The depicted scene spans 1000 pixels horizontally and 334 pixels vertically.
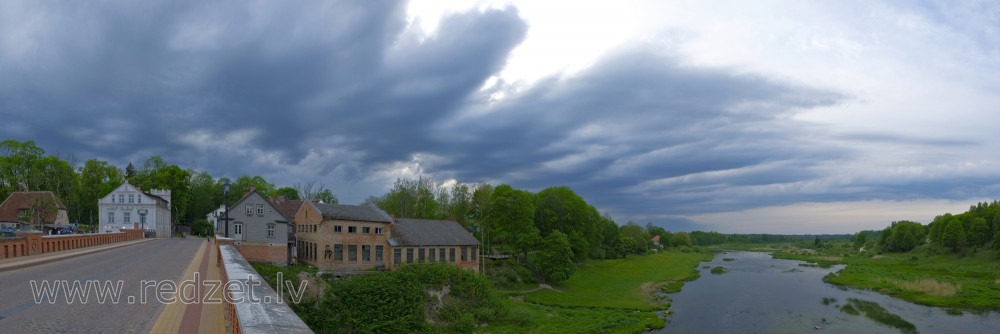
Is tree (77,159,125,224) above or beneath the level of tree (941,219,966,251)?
above

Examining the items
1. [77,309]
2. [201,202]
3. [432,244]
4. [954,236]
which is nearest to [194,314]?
[77,309]

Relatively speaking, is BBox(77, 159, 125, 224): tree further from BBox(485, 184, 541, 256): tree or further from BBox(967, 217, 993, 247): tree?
BBox(967, 217, 993, 247): tree

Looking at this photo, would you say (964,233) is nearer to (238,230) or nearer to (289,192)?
(238,230)

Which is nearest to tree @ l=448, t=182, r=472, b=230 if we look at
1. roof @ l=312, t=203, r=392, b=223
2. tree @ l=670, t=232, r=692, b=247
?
roof @ l=312, t=203, r=392, b=223

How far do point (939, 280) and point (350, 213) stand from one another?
5780 cm

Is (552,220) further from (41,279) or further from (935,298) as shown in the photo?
(41,279)

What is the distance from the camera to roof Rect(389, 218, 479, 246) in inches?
1901

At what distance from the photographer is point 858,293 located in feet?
169

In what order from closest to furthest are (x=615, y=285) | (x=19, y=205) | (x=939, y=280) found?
(x=19, y=205)
(x=939, y=280)
(x=615, y=285)

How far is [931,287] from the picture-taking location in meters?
49.3

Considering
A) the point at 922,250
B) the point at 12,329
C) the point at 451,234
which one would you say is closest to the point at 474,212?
the point at 451,234

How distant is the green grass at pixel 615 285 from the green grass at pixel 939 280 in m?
18.8

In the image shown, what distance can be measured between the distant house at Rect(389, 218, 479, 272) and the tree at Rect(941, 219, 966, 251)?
73.7 m

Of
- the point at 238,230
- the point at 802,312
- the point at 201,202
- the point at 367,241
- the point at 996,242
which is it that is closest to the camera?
the point at 802,312
